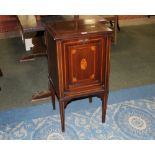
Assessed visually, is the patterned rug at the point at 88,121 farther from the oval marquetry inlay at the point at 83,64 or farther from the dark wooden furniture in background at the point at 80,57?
the oval marquetry inlay at the point at 83,64

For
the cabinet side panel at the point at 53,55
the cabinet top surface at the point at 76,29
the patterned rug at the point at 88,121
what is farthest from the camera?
the patterned rug at the point at 88,121

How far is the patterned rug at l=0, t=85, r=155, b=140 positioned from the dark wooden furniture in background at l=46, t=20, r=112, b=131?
370 millimetres

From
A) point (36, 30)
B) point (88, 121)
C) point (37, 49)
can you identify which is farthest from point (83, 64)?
point (37, 49)

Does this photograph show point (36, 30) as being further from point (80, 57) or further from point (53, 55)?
point (80, 57)

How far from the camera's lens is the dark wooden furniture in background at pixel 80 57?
1.59m

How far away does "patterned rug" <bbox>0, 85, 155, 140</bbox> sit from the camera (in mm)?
2020

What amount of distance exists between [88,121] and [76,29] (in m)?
0.96

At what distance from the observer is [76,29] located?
5.32 ft

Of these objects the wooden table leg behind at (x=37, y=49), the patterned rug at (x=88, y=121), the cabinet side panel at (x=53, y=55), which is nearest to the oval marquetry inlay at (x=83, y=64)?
the cabinet side panel at (x=53, y=55)

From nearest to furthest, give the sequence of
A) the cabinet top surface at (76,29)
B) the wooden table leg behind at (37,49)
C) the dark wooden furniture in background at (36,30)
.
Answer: the cabinet top surface at (76,29), the dark wooden furniture in background at (36,30), the wooden table leg behind at (37,49)

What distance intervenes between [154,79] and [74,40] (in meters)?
1.59

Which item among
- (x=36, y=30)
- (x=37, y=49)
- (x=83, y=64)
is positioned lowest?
(x=37, y=49)
